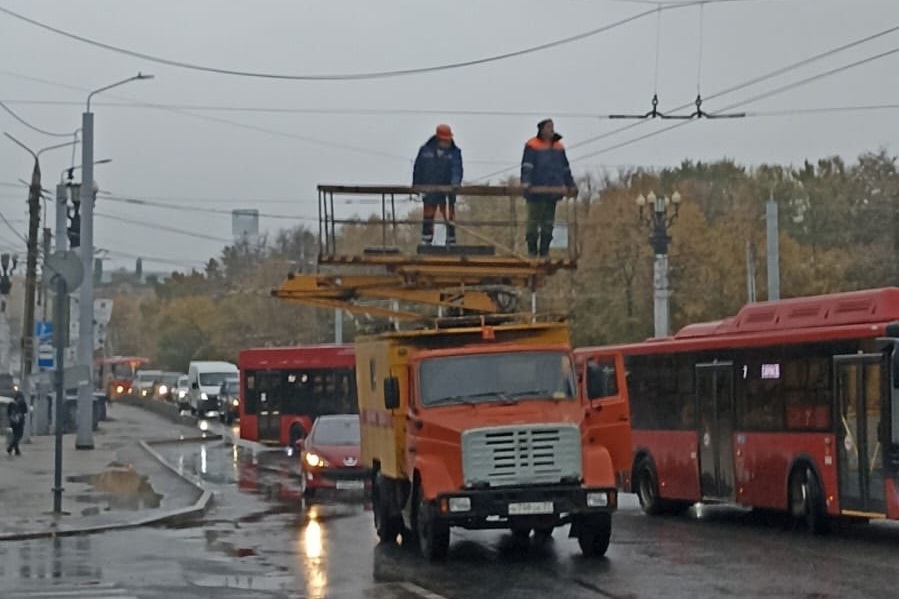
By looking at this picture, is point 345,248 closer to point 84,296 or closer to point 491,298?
point 491,298

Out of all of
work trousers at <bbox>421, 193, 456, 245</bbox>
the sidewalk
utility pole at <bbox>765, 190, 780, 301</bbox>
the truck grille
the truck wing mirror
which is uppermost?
utility pole at <bbox>765, 190, 780, 301</bbox>

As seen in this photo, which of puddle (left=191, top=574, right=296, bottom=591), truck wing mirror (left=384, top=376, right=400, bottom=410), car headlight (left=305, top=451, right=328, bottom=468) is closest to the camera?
puddle (left=191, top=574, right=296, bottom=591)

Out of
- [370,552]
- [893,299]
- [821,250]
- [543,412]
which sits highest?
[821,250]

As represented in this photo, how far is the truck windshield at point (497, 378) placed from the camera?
19062mm

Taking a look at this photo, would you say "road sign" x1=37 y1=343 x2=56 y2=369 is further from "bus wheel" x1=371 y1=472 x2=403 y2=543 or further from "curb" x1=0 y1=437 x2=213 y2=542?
"bus wheel" x1=371 y1=472 x2=403 y2=543

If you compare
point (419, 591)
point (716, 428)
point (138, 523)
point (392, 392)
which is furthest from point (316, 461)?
point (419, 591)

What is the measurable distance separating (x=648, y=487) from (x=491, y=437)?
30.0 ft

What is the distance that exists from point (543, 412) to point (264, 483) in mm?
18634

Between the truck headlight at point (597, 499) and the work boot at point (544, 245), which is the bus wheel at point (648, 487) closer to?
the work boot at point (544, 245)

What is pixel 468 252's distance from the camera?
21859 millimetres

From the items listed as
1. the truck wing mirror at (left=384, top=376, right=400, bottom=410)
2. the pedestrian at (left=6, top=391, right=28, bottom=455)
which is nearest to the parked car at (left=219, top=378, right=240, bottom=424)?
the pedestrian at (left=6, top=391, right=28, bottom=455)

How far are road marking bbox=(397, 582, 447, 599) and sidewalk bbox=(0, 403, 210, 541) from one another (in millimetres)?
7674

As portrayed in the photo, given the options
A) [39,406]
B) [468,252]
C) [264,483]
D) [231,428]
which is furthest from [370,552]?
[231,428]

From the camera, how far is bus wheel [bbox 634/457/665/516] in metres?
26.6
